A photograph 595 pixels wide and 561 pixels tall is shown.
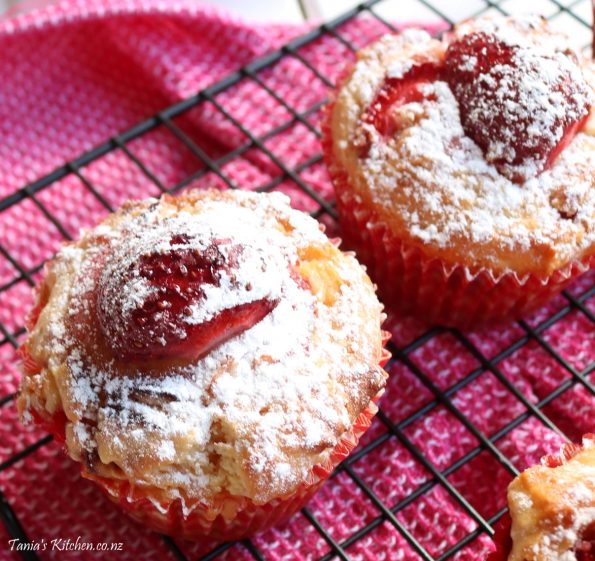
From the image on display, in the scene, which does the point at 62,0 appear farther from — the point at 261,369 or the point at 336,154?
the point at 261,369

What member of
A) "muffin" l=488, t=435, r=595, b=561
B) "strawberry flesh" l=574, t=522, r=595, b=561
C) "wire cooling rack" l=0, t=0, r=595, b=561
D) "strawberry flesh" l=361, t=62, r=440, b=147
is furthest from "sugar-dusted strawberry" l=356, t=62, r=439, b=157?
"strawberry flesh" l=574, t=522, r=595, b=561

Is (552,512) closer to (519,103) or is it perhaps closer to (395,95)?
(519,103)

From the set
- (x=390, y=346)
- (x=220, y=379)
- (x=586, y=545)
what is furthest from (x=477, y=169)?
(x=586, y=545)

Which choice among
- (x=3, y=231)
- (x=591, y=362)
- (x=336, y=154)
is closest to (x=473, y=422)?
(x=591, y=362)

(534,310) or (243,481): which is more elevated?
(243,481)

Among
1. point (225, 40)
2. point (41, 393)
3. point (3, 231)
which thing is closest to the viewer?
point (41, 393)
